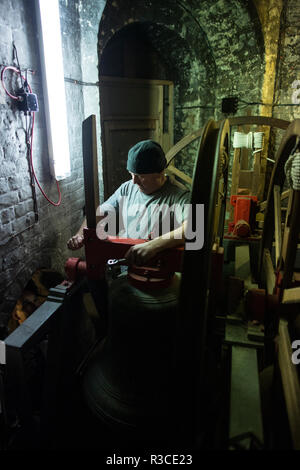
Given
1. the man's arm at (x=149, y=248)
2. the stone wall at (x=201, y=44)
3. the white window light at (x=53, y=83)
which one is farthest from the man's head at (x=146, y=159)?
the stone wall at (x=201, y=44)

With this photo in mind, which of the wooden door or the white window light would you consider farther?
the wooden door

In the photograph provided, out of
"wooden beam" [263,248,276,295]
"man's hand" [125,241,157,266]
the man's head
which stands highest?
the man's head

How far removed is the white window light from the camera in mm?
2744

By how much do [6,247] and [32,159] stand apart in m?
0.84

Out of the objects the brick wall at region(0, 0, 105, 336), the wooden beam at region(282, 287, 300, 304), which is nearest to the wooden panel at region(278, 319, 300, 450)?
the wooden beam at region(282, 287, 300, 304)

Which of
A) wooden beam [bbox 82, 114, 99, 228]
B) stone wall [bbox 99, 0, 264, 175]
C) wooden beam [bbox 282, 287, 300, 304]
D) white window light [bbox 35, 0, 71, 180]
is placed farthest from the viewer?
stone wall [bbox 99, 0, 264, 175]

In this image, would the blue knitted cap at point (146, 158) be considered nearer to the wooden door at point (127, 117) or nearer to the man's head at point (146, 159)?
the man's head at point (146, 159)

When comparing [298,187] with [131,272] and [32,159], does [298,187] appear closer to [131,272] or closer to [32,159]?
[131,272]

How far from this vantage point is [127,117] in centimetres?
584

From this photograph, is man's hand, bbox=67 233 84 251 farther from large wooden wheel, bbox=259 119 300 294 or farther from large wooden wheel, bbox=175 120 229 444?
large wooden wheel, bbox=259 119 300 294

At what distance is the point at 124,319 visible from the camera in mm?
1609

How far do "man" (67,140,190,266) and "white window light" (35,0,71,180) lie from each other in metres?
0.79

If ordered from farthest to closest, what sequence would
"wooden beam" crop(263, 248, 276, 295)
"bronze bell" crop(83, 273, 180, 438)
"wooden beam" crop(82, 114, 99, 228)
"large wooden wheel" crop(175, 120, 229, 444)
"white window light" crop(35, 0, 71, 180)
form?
"white window light" crop(35, 0, 71, 180)
"wooden beam" crop(263, 248, 276, 295)
"bronze bell" crop(83, 273, 180, 438)
"wooden beam" crop(82, 114, 99, 228)
"large wooden wheel" crop(175, 120, 229, 444)

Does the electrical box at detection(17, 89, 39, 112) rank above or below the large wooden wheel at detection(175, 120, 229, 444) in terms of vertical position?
above
